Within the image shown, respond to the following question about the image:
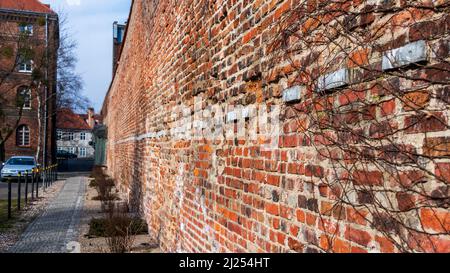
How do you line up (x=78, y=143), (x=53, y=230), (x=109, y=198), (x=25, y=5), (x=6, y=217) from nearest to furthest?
(x=53, y=230) < (x=6, y=217) < (x=109, y=198) < (x=25, y=5) < (x=78, y=143)

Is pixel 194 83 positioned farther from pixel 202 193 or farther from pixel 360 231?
pixel 360 231

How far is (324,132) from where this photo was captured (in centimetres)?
221

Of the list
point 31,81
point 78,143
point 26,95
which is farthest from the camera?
point 78,143

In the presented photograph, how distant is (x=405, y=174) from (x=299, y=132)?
84 cm

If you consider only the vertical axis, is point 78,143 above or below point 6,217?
above

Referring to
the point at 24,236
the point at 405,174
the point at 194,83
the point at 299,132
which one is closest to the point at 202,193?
the point at 194,83

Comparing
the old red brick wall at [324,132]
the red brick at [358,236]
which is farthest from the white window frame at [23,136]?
the red brick at [358,236]

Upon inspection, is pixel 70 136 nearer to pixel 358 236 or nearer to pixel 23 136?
pixel 23 136

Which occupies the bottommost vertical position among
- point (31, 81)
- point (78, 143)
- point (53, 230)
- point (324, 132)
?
point (53, 230)

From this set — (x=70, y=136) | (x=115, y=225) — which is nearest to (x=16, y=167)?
(x=115, y=225)

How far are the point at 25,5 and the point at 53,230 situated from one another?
32.2m

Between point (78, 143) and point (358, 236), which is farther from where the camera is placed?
point (78, 143)

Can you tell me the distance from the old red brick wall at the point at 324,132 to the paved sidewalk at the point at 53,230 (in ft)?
15.3

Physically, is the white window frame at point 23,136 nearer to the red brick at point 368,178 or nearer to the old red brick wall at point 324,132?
the old red brick wall at point 324,132
